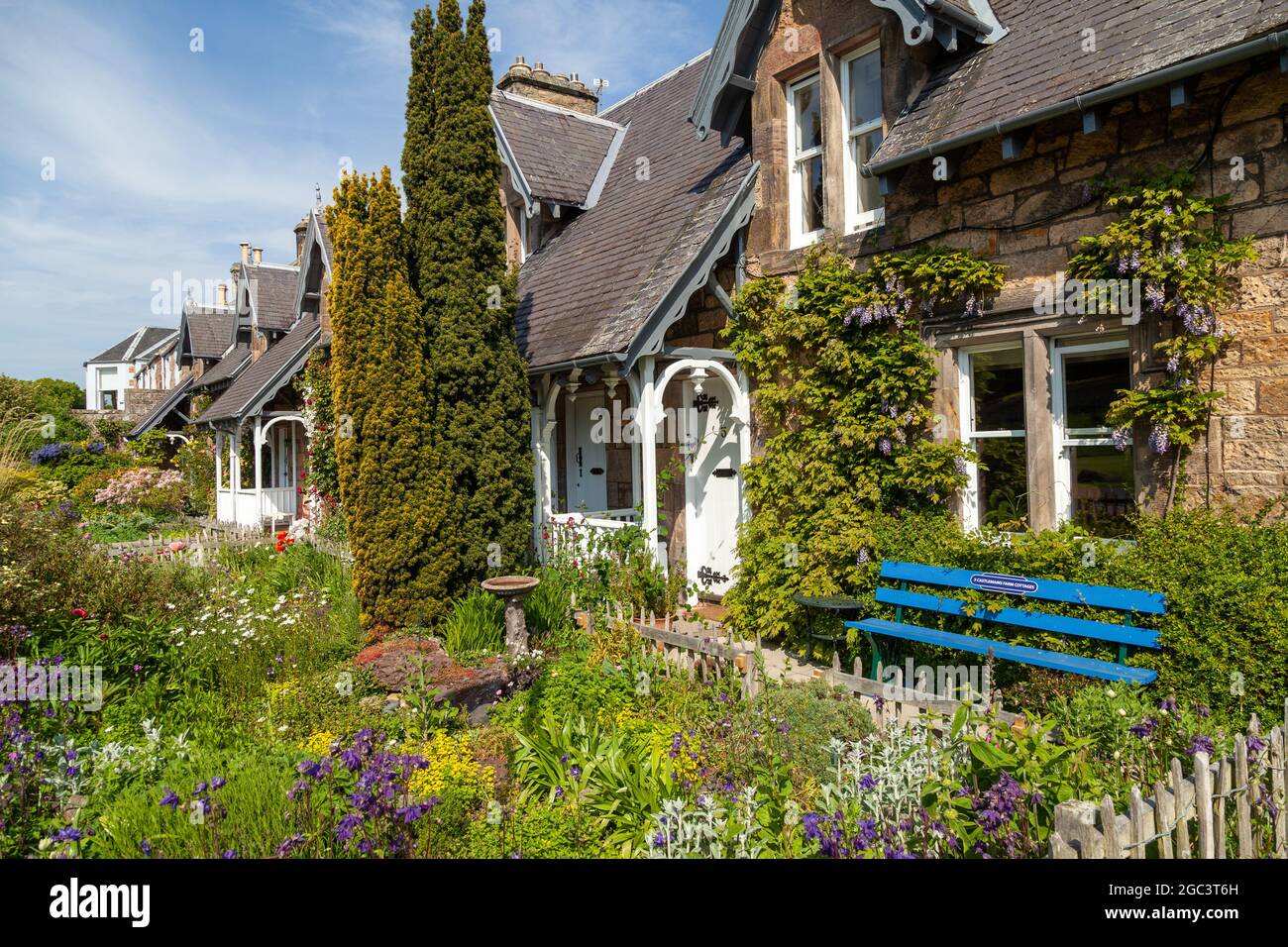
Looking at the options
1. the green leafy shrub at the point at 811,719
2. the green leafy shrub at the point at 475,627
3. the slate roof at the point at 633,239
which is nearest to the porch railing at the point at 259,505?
the slate roof at the point at 633,239

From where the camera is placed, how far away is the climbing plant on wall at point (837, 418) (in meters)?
7.32

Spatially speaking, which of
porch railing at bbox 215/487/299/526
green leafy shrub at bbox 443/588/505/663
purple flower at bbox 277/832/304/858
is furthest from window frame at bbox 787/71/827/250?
porch railing at bbox 215/487/299/526

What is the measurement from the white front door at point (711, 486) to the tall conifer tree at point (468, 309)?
91.4 inches

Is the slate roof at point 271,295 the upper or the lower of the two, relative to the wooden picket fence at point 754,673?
upper

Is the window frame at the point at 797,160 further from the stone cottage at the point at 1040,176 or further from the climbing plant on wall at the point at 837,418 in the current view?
the climbing plant on wall at the point at 837,418

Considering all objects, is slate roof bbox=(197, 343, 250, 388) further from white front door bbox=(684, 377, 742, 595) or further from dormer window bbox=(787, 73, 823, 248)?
dormer window bbox=(787, 73, 823, 248)

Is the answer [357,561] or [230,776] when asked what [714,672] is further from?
[357,561]

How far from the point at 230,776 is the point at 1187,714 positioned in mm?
5569

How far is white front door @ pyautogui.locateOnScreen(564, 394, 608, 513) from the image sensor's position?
12961mm

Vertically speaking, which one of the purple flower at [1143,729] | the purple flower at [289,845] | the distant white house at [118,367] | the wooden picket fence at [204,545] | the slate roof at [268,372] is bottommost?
the purple flower at [289,845]

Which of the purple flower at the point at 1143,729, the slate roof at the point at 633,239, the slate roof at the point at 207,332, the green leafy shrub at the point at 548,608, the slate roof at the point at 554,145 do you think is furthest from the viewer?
the slate roof at the point at 207,332

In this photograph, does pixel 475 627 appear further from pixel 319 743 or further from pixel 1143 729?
pixel 1143 729

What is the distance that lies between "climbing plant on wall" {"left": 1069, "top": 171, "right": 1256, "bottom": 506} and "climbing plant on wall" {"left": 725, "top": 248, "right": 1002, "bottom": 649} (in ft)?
3.79

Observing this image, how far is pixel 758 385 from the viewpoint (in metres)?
9.05
